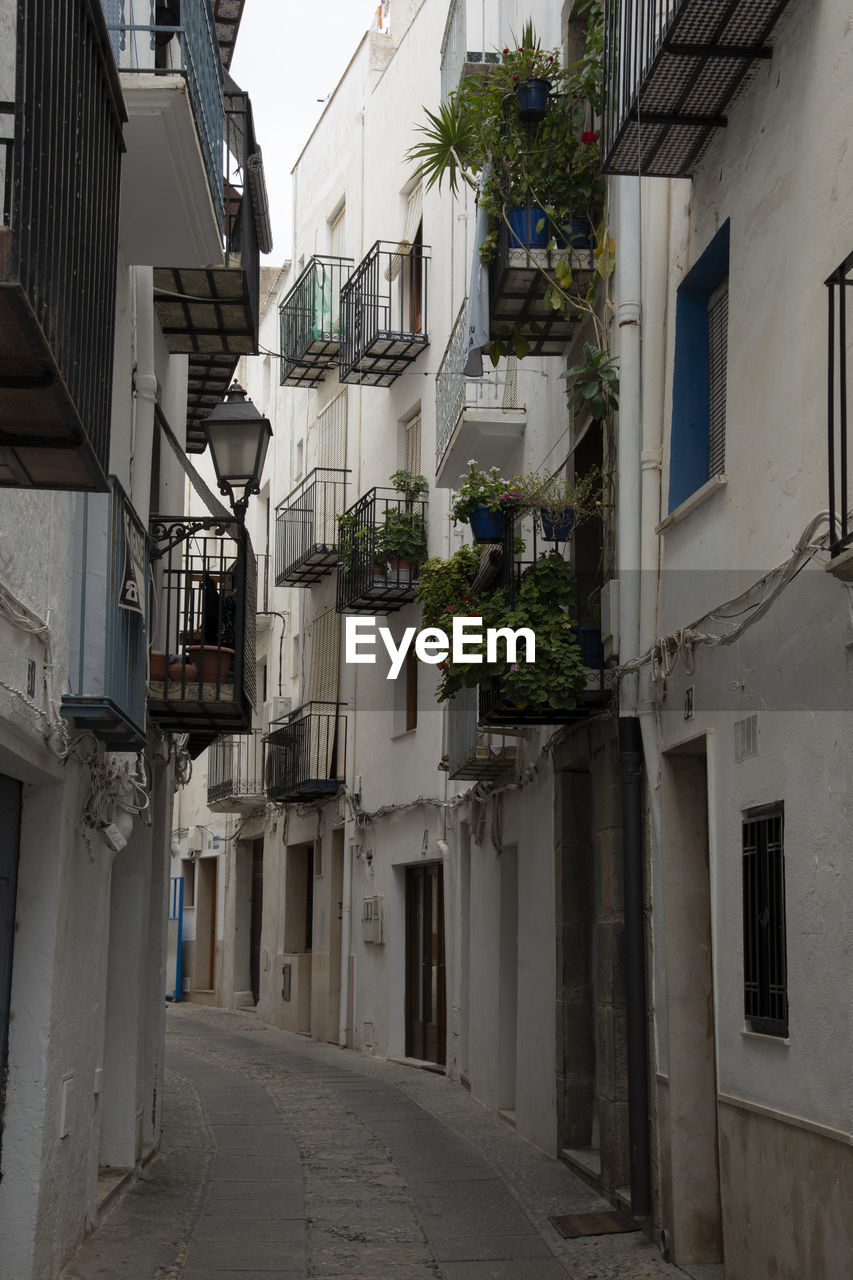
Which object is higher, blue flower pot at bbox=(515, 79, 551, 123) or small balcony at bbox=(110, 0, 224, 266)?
blue flower pot at bbox=(515, 79, 551, 123)

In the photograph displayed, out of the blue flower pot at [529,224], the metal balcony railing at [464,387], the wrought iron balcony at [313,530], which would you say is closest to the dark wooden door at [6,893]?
the blue flower pot at [529,224]

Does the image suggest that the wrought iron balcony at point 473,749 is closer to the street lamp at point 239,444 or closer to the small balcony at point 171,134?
the street lamp at point 239,444

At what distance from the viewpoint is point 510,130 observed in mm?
10930

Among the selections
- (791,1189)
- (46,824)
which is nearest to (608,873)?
(791,1189)

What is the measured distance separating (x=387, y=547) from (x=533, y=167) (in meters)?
8.96

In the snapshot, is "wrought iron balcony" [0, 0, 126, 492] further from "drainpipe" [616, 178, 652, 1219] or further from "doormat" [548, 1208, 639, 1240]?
"doormat" [548, 1208, 639, 1240]

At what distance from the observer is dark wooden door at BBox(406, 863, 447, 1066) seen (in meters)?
18.0

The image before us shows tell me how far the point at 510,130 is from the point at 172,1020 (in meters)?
18.2

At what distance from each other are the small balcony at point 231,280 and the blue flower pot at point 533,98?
2.04 m

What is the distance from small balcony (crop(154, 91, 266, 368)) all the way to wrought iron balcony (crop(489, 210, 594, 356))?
180cm

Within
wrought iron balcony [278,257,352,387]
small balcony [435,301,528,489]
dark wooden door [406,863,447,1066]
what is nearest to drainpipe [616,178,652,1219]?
small balcony [435,301,528,489]

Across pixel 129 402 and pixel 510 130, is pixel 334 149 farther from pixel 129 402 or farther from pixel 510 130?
pixel 129 402

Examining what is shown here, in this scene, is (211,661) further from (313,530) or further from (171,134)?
(313,530)

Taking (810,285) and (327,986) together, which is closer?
(810,285)
